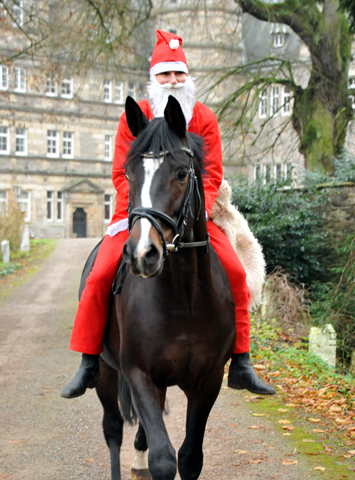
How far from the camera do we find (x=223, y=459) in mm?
5113

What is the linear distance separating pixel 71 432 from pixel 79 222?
1696 inches

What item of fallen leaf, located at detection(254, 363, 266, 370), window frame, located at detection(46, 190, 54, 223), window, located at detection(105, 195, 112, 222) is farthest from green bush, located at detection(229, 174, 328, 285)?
window, located at detection(105, 195, 112, 222)

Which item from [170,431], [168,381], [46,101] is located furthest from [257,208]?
[46,101]

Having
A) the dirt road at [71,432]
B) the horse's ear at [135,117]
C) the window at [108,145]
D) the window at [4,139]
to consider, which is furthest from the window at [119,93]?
the horse's ear at [135,117]

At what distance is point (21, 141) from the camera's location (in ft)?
152

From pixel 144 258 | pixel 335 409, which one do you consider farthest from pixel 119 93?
pixel 144 258

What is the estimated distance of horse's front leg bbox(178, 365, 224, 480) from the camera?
3.50 meters

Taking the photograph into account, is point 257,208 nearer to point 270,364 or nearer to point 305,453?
point 270,364

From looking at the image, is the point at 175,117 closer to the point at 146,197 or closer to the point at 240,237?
the point at 146,197

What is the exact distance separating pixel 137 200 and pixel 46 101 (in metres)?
47.0

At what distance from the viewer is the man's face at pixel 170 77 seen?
3958mm

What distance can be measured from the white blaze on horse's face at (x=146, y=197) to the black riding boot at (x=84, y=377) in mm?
1844

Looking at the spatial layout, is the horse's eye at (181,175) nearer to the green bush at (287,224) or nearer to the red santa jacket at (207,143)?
the red santa jacket at (207,143)

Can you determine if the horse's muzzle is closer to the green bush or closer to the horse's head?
the horse's head
